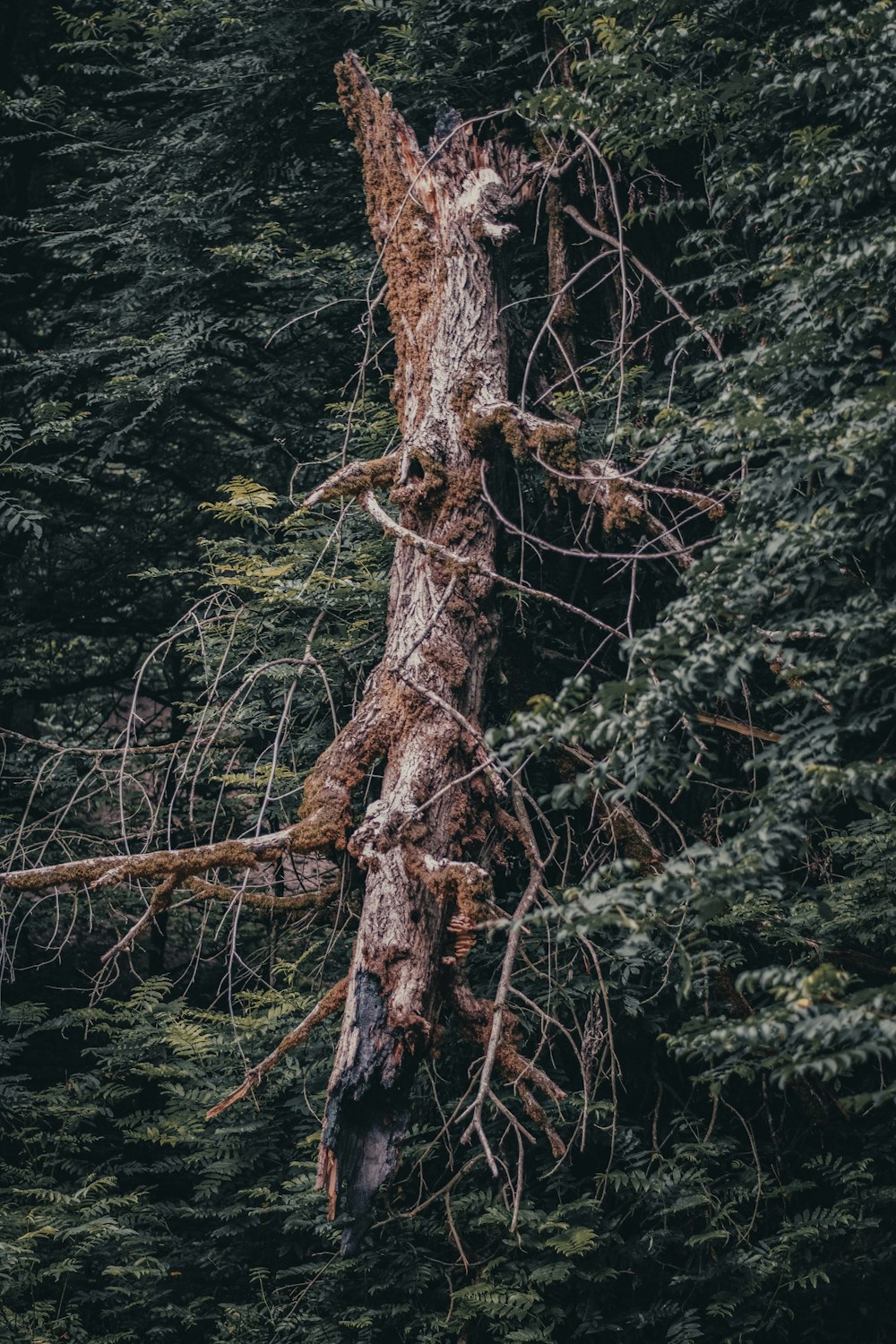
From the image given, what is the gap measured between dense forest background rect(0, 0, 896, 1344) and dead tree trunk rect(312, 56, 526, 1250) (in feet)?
0.90

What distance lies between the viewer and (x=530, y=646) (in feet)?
17.7

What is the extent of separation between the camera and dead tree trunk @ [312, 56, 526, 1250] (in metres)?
3.79

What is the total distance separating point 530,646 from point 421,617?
1052 millimetres

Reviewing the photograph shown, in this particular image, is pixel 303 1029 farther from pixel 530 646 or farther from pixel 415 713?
pixel 530 646

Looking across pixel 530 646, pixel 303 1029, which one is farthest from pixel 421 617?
pixel 303 1029

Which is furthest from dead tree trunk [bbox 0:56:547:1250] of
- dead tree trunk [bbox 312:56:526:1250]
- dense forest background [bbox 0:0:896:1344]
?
dense forest background [bbox 0:0:896:1344]

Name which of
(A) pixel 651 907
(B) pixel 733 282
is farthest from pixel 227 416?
(A) pixel 651 907

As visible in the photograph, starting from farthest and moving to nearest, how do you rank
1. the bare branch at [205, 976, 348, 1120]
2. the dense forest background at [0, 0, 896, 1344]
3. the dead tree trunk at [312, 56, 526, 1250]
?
the bare branch at [205, 976, 348, 1120]
the dead tree trunk at [312, 56, 526, 1250]
the dense forest background at [0, 0, 896, 1344]

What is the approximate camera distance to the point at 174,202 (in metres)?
6.24

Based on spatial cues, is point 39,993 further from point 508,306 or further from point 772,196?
point 772,196

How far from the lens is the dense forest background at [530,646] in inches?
129

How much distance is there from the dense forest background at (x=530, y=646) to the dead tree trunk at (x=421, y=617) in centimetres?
27

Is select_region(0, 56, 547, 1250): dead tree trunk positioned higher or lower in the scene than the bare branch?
higher

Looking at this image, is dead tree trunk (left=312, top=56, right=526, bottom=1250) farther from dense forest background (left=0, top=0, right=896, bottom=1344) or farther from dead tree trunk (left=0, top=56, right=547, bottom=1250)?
dense forest background (left=0, top=0, right=896, bottom=1344)
